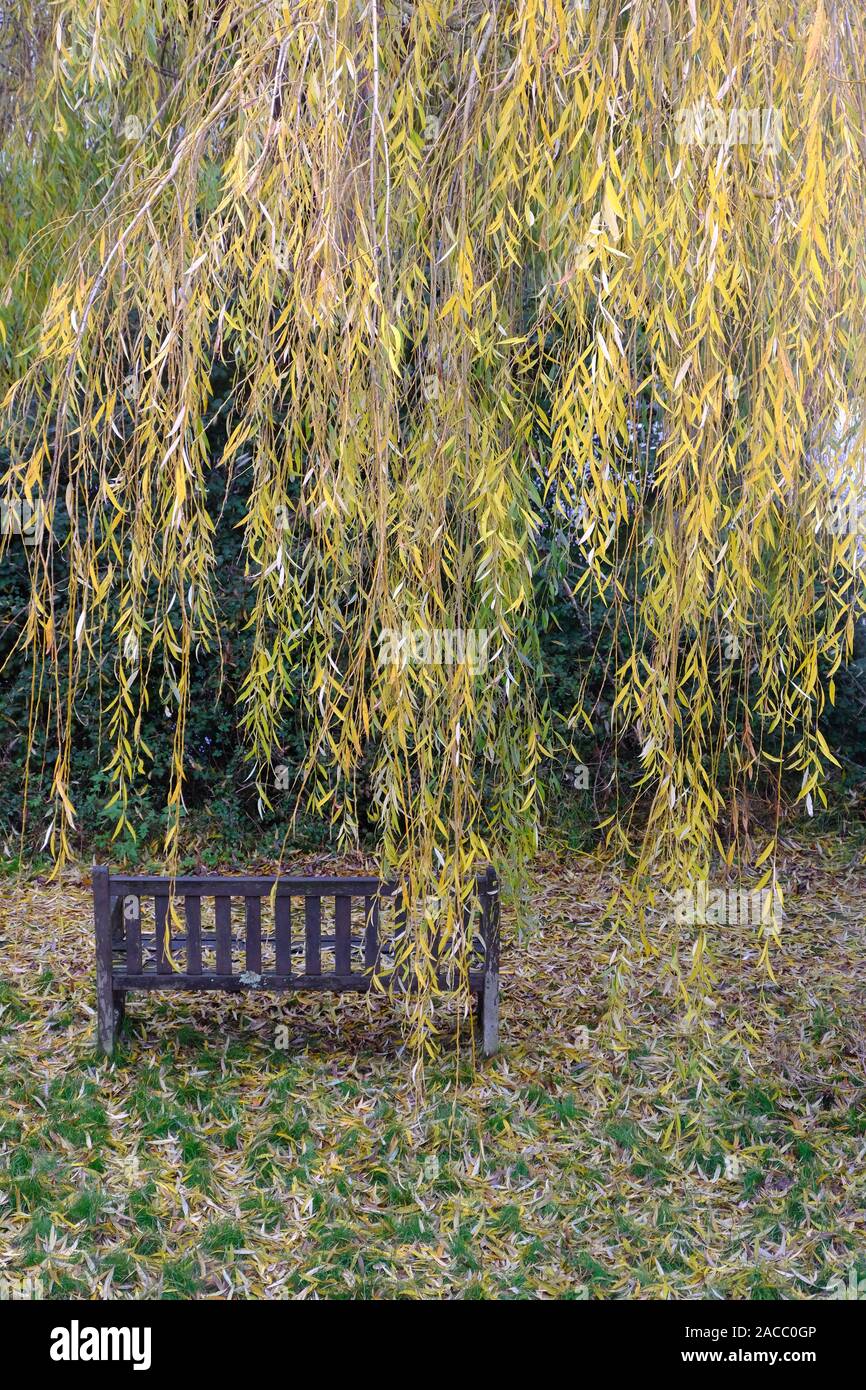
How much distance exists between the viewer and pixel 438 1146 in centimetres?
291

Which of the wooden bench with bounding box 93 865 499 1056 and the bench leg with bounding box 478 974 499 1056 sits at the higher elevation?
the wooden bench with bounding box 93 865 499 1056

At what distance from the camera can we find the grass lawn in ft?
8.14

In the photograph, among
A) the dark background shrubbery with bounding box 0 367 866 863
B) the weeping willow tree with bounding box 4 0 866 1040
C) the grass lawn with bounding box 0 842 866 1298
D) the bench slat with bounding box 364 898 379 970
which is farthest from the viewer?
the dark background shrubbery with bounding box 0 367 866 863

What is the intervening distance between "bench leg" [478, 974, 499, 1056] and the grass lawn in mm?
71

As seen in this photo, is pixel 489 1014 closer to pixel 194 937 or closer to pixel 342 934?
pixel 342 934

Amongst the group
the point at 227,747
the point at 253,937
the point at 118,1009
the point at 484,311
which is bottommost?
the point at 118,1009

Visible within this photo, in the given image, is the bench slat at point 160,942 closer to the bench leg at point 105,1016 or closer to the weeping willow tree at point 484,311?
the bench leg at point 105,1016

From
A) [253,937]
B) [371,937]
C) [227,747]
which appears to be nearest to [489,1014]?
[371,937]

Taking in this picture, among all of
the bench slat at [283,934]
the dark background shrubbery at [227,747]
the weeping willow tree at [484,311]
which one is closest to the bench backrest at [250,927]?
the bench slat at [283,934]

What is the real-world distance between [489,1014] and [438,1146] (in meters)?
0.41

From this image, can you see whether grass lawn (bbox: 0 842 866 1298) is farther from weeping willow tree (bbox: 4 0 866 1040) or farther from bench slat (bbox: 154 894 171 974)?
weeping willow tree (bbox: 4 0 866 1040)

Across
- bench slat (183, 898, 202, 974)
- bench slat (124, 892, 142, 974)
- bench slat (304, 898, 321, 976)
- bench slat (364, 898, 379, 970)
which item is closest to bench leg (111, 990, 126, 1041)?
bench slat (124, 892, 142, 974)

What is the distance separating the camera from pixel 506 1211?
266 centimetres
